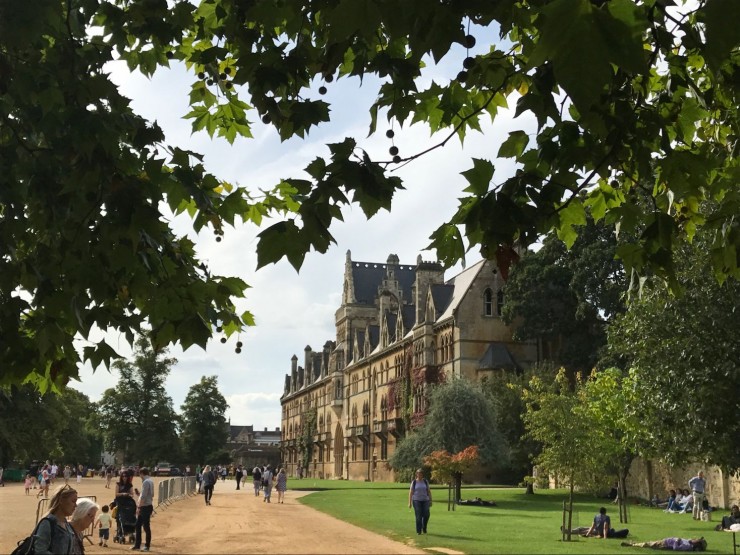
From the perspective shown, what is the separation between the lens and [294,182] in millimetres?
4375

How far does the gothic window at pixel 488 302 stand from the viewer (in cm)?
6022

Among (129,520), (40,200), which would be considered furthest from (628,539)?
(40,200)

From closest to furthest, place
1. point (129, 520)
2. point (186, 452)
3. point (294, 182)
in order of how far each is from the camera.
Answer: point (294, 182) → point (129, 520) → point (186, 452)

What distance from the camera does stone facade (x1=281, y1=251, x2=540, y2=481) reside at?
5994 cm

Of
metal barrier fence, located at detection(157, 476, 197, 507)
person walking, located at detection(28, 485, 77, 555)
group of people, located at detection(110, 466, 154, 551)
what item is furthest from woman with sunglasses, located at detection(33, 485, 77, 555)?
metal barrier fence, located at detection(157, 476, 197, 507)

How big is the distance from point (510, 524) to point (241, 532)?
8.81 meters

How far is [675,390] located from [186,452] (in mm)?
90847

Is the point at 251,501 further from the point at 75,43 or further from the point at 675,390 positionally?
the point at 75,43

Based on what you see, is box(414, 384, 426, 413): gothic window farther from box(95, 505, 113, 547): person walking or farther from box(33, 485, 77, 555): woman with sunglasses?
box(33, 485, 77, 555): woman with sunglasses

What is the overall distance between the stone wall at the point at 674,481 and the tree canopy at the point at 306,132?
2999cm

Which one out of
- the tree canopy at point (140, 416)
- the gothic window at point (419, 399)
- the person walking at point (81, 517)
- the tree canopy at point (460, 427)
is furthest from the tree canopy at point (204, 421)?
the person walking at point (81, 517)

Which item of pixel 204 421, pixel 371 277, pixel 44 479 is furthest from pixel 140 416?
pixel 44 479

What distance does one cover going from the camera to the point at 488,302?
6047cm

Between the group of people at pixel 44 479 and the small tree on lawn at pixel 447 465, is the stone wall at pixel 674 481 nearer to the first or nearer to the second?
the small tree on lawn at pixel 447 465
